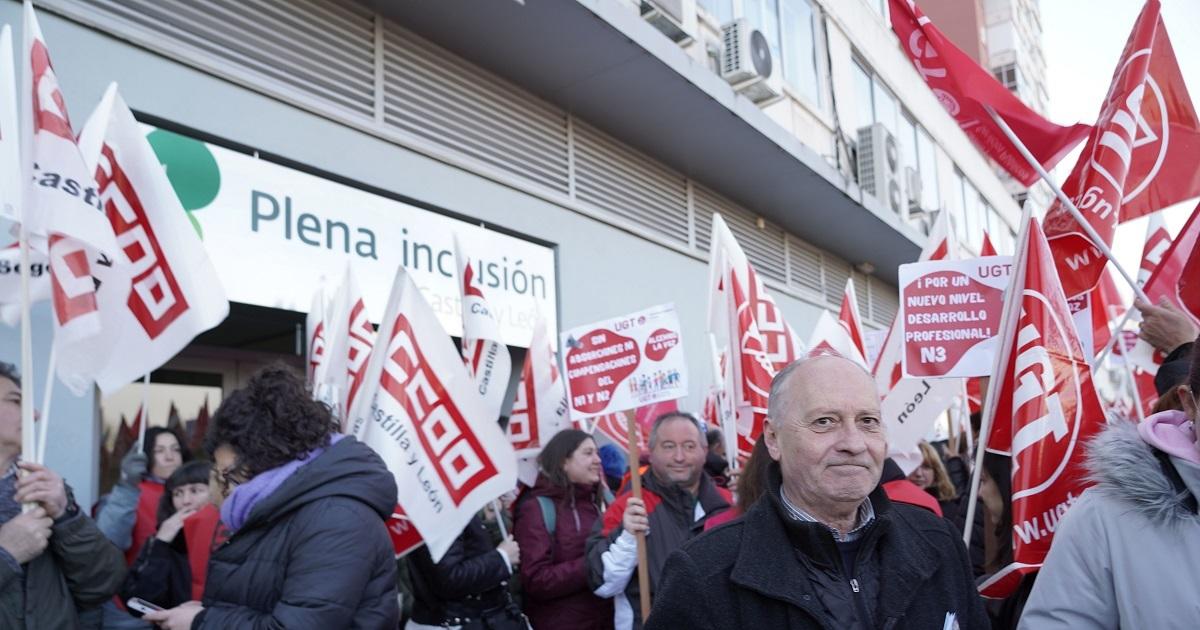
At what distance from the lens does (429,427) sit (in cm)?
441

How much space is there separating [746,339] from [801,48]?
10.7m

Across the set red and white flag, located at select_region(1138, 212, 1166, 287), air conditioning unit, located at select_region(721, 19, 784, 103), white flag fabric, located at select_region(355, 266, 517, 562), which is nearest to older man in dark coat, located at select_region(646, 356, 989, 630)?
white flag fabric, located at select_region(355, 266, 517, 562)

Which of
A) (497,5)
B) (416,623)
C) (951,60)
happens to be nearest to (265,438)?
(416,623)

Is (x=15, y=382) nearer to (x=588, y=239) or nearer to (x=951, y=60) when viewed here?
(x=951, y=60)

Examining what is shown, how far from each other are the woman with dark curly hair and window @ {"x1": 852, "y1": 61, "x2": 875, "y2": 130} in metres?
15.1

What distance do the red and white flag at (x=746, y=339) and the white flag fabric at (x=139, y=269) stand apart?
2859 mm

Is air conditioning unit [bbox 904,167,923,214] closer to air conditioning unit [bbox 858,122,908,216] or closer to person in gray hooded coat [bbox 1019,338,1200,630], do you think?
air conditioning unit [bbox 858,122,908,216]

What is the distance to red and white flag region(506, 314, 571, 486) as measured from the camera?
267 inches

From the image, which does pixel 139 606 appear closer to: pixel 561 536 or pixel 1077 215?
pixel 561 536

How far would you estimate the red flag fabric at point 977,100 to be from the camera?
4293mm

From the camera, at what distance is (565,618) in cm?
500

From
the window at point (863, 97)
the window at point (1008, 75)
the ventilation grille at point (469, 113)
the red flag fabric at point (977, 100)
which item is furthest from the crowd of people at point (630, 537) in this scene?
the window at point (1008, 75)

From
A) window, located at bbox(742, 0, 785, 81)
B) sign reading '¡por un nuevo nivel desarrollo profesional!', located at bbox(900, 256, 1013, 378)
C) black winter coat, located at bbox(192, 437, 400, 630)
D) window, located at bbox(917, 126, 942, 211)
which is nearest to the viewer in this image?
black winter coat, located at bbox(192, 437, 400, 630)

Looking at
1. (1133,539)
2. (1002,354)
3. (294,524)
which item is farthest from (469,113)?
(1133,539)
